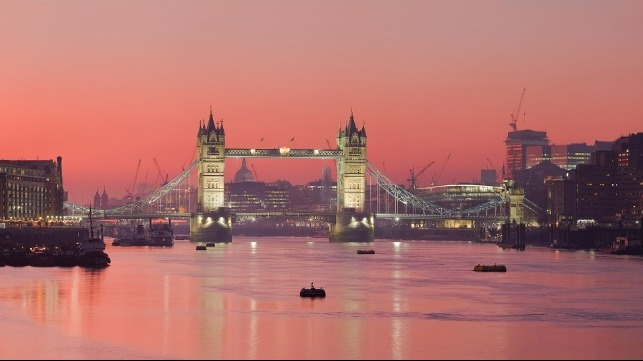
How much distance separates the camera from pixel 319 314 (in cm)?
8225

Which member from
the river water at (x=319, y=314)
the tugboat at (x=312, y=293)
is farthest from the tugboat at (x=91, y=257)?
the tugboat at (x=312, y=293)

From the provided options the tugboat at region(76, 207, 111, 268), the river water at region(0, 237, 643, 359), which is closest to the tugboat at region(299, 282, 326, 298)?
the river water at region(0, 237, 643, 359)

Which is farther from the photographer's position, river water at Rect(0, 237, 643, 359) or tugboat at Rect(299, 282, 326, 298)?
tugboat at Rect(299, 282, 326, 298)

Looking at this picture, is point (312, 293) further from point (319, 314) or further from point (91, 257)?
point (91, 257)

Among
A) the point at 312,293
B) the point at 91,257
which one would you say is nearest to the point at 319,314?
the point at 312,293

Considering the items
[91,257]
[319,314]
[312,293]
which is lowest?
[319,314]

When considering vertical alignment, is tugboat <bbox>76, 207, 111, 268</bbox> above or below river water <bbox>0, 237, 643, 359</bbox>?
above

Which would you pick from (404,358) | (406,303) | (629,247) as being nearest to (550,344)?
(404,358)

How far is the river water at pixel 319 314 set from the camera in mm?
65875

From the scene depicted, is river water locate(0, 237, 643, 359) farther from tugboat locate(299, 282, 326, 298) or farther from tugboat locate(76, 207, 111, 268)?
tugboat locate(76, 207, 111, 268)

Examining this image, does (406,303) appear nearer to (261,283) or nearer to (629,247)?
(261,283)

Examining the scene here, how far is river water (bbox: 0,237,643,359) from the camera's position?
65875 mm

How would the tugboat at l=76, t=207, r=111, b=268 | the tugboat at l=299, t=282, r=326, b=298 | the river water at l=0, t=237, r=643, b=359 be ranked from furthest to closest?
1. the tugboat at l=76, t=207, r=111, b=268
2. the tugboat at l=299, t=282, r=326, b=298
3. the river water at l=0, t=237, r=643, b=359

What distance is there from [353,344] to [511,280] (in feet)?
170
